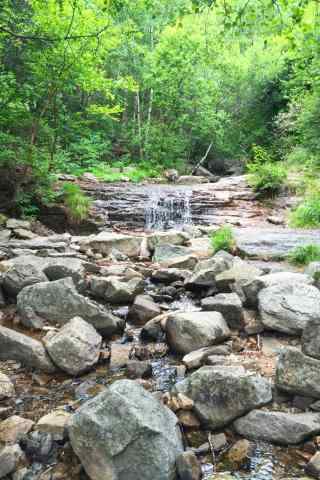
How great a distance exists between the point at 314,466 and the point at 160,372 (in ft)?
4.95

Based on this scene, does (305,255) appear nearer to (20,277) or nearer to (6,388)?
(20,277)

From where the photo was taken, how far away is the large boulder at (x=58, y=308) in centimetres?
404

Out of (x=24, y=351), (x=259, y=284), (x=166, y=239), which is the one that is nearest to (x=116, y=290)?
(x=24, y=351)

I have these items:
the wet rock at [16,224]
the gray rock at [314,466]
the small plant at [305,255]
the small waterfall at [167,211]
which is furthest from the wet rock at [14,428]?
the small waterfall at [167,211]

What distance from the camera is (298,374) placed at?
A: 9.19 feet

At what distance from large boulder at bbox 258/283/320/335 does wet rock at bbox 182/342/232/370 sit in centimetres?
67

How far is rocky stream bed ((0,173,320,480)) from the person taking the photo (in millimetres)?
2236

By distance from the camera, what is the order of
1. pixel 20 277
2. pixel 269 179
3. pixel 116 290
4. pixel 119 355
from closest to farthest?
pixel 119 355, pixel 20 277, pixel 116 290, pixel 269 179

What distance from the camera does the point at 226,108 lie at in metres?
23.8

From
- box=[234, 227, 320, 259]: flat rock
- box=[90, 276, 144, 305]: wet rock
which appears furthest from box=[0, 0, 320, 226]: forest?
box=[90, 276, 144, 305]: wet rock

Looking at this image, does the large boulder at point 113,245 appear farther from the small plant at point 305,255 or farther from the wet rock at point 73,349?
the wet rock at point 73,349

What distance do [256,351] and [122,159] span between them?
63.0 ft

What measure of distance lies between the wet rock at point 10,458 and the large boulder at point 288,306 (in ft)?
8.54

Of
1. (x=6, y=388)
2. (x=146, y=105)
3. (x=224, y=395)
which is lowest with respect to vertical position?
(x=6, y=388)
